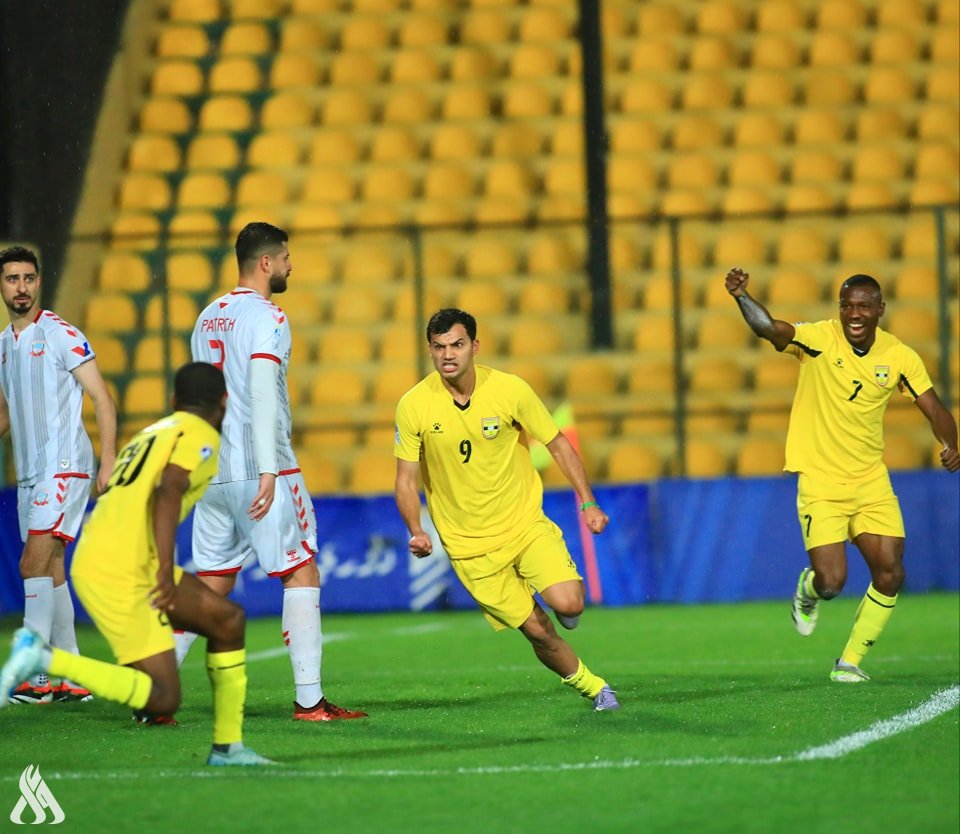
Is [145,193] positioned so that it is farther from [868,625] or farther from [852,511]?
[868,625]

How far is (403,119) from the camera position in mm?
20328

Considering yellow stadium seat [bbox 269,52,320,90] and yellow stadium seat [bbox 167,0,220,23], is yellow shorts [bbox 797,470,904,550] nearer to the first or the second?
yellow stadium seat [bbox 269,52,320,90]

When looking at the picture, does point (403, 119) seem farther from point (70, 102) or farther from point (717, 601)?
point (717, 601)

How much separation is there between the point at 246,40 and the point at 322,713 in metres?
14.8

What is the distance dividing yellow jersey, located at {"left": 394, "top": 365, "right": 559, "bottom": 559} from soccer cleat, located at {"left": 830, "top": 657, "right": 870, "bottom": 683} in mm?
1950

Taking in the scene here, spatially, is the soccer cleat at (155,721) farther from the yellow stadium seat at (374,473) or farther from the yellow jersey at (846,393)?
the yellow stadium seat at (374,473)

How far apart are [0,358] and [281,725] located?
8.79ft

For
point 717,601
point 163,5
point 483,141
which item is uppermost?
point 163,5

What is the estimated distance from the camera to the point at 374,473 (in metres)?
16.4

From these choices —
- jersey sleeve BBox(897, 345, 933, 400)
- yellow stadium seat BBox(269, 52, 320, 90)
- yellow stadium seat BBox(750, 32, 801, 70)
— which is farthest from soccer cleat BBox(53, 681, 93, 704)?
yellow stadium seat BBox(750, 32, 801, 70)

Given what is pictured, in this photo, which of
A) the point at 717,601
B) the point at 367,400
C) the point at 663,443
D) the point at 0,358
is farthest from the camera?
the point at 367,400

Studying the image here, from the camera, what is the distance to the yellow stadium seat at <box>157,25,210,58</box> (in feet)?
70.7

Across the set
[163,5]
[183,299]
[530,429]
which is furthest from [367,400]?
[530,429]

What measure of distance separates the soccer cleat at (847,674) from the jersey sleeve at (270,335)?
10.7 feet
